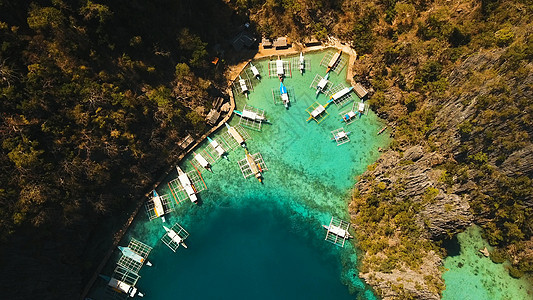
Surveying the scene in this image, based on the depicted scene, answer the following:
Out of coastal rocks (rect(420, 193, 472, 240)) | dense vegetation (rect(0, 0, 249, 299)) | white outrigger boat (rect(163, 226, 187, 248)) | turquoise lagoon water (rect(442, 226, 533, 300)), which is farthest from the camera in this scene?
white outrigger boat (rect(163, 226, 187, 248))

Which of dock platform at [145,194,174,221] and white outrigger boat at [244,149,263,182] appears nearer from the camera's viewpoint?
dock platform at [145,194,174,221]

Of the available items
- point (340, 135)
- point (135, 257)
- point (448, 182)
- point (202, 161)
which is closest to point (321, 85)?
point (340, 135)

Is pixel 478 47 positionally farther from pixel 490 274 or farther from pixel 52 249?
pixel 52 249

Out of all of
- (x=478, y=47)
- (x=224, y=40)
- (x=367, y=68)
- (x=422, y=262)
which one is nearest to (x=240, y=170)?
(x=224, y=40)

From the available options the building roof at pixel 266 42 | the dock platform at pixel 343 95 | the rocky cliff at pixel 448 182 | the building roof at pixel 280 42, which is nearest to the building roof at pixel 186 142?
the building roof at pixel 266 42

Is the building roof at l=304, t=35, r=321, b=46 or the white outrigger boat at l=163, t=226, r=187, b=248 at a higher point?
the building roof at l=304, t=35, r=321, b=46

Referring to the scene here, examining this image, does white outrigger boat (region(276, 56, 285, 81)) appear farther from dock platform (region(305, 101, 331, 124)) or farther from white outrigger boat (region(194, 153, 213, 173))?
white outrigger boat (region(194, 153, 213, 173))

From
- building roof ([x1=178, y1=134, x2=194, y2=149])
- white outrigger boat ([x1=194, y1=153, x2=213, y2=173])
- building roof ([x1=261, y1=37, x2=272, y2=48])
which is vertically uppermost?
building roof ([x1=261, y1=37, x2=272, y2=48])

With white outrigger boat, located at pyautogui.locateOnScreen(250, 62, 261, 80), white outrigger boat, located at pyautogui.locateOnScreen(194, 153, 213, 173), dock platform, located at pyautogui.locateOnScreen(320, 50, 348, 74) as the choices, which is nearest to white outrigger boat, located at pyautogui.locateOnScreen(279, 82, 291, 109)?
white outrigger boat, located at pyautogui.locateOnScreen(250, 62, 261, 80)
